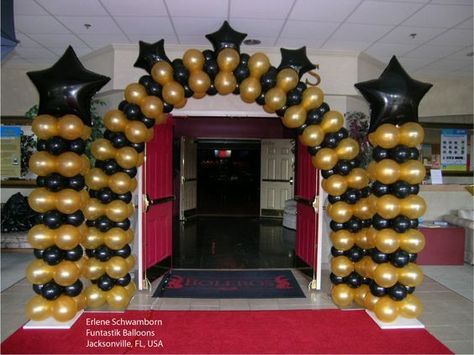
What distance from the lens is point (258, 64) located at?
11.1 feet

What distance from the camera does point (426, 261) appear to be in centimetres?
520

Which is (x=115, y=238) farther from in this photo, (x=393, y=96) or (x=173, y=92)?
(x=393, y=96)

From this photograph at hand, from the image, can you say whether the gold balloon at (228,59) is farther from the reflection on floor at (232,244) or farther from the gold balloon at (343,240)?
the reflection on floor at (232,244)

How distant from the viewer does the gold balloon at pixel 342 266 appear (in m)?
3.57

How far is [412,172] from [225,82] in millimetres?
1915

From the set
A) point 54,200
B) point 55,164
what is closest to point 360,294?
point 54,200

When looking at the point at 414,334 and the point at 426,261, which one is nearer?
the point at 414,334

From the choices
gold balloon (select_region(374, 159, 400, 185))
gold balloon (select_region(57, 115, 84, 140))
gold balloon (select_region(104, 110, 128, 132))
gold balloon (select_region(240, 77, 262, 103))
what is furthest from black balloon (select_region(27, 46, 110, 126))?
gold balloon (select_region(374, 159, 400, 185))

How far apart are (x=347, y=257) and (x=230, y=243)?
3.09 meters

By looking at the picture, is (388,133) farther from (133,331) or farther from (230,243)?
(230,243)

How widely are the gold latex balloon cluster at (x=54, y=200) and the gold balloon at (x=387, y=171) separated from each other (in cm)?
272

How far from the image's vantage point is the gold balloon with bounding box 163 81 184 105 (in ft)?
10.9

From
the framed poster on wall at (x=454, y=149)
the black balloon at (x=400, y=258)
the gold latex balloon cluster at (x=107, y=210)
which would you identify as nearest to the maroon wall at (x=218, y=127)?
the framed poster on wall at (x=454, y=149)

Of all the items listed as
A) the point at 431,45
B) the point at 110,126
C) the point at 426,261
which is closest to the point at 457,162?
the point at 426,261
